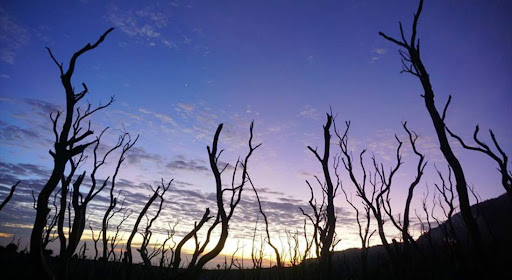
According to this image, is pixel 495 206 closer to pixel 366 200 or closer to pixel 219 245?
pixel 366 200

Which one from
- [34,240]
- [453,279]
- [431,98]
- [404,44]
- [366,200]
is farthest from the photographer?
[366,200]

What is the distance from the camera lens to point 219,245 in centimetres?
499

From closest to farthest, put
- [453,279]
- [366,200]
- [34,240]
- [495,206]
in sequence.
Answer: [34,240]
[453,279]
[366,200]
[495,206]

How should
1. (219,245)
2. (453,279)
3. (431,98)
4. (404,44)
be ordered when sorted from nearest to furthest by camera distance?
(219,245)
(431,98)
(404,44)
(453,279)

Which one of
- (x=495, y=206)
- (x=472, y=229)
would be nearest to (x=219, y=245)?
(x=472, y=229)

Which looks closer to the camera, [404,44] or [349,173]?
[404,44]

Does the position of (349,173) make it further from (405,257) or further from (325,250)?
(325,250)

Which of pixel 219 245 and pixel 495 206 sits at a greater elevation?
pixel 495 206

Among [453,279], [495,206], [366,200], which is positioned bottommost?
[453,279]

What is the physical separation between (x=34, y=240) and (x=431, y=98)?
306 inches

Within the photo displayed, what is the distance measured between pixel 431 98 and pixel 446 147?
125 cm

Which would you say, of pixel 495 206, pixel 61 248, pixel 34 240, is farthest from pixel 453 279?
pixel 495 206

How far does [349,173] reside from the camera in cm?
1102

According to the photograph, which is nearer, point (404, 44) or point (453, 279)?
point (404, 44)
